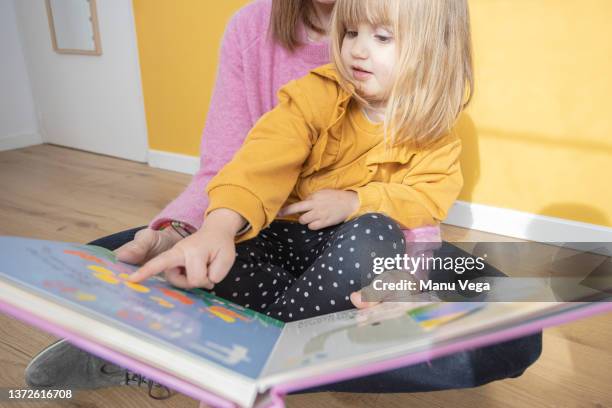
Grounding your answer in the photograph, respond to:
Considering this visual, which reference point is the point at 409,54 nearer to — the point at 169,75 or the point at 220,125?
the point at 220,125

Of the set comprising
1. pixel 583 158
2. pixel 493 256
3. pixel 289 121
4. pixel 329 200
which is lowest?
pixel 493 256

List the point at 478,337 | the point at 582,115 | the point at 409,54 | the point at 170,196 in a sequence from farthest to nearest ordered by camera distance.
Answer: the point at 170,196, the point at 582,115, the point at 409,54, the point at 478,337

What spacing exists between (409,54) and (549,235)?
37.5 inches

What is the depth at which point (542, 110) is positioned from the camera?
4.31ft

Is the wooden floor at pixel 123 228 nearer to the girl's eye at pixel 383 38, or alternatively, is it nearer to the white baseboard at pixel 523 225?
the white baseboard at pixel 523 225

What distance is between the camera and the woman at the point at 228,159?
608 millimetres

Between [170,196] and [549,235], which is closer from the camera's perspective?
[549,235]

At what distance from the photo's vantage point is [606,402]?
2.67 ft

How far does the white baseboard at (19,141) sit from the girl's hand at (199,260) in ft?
7.60

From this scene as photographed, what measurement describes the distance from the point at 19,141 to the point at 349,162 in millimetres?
2297

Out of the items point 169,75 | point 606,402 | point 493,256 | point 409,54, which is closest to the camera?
point 409,54

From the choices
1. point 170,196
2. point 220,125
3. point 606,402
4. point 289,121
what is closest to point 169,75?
point 170,196

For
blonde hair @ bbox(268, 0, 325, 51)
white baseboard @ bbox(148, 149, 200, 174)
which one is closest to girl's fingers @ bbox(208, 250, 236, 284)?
blonde hair @ bbox(268, 0, 325, 51)

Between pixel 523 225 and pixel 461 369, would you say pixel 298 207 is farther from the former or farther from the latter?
pixel 523 225
